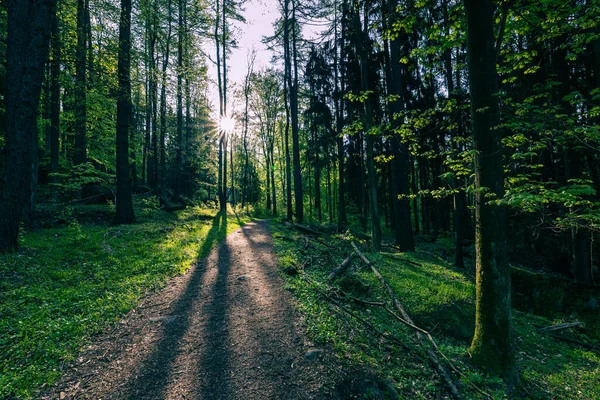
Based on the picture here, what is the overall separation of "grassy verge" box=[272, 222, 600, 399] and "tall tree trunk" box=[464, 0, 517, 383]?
20.4 inches

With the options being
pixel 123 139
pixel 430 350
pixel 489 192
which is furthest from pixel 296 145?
pixel 430 350

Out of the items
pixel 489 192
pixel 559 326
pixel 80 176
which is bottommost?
pixel 559 326

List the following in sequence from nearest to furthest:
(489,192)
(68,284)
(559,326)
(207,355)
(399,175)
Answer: (207,355), (489,192), (68,284), (559,326), (399,175)

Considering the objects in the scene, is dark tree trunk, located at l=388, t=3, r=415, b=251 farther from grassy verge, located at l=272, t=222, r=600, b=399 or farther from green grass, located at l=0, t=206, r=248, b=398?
green grass, located at l=0, t=206, r=248, b=398

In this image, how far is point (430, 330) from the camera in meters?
5.53

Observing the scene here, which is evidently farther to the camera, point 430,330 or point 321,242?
point 321,242

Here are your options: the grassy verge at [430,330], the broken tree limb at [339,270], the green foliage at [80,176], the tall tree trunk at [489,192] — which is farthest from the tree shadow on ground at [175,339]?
the green foliage at [80,176]

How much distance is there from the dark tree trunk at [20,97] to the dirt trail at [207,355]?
4.69 metres

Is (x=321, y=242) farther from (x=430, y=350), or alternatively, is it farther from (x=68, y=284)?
(x=68, y=284)

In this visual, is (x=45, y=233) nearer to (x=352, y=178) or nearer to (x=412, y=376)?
(x=412, y=376)

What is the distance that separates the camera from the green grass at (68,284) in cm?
342

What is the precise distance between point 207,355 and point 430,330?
4.55 m

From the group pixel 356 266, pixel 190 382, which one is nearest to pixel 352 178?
pixel 356 266

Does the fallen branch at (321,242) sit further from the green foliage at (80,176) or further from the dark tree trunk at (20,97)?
the green foliage at (80,176)
